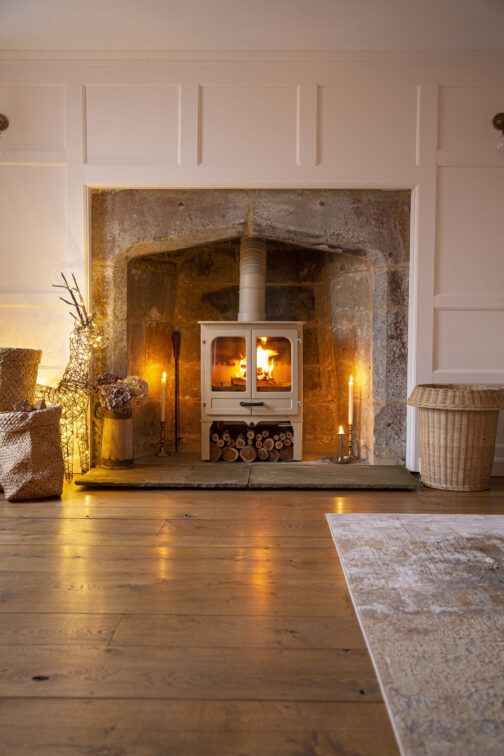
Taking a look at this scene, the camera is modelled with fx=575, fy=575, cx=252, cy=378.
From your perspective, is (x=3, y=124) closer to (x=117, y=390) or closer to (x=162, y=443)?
(x=117, y=390)

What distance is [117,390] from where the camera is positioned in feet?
11.6

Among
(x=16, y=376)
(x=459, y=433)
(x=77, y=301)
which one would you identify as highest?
(x=77, y=301)

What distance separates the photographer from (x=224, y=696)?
1.31 meters

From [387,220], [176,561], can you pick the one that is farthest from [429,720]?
[387,220]

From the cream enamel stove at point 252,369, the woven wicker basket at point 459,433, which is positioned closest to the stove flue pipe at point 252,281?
the cream enamel stove at point 252,369

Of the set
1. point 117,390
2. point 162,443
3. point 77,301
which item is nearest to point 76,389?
point 117,390

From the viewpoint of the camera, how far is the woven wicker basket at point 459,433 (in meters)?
3.23

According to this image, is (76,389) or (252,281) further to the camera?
(252,281)

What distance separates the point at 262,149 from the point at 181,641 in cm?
306

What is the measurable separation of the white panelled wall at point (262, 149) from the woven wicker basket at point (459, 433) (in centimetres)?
47

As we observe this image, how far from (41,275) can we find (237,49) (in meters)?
1.89

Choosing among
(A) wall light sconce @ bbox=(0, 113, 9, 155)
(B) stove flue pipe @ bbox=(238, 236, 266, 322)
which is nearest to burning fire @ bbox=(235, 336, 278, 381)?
(B) stove flue pipe @ bbox=(238, 236, 266, 322)

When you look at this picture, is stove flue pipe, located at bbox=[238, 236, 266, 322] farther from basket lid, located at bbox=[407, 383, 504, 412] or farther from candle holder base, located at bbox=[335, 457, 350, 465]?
basket lid, located at bbox=[407, 383, 504, 412]

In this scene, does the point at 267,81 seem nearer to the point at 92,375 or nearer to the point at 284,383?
the point at 284,383
